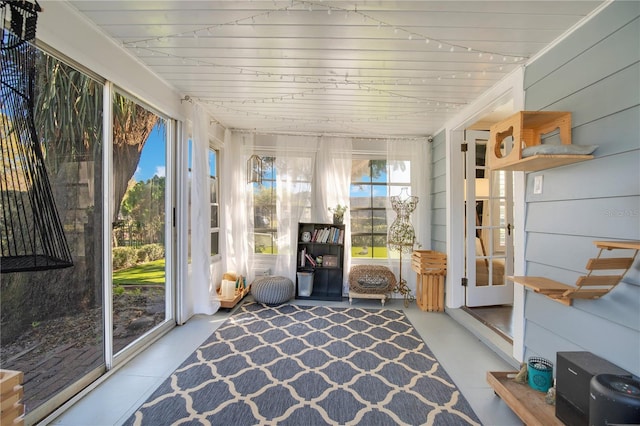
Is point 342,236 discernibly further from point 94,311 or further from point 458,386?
point 94,311

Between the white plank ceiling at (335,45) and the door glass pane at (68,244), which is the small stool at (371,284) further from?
the door glass pane at (68,244)

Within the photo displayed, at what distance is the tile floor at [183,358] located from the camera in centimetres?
162

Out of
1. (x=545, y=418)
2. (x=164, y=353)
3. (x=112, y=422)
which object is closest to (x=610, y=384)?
(x=545, y=418)

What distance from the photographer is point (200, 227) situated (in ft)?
9.80

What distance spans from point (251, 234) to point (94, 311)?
6.92 feet

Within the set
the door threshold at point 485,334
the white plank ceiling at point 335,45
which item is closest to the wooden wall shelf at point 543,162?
the white plank ceiling at point 335,45

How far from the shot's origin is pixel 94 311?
1.91m

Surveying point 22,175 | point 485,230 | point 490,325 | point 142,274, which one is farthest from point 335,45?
point 490,325

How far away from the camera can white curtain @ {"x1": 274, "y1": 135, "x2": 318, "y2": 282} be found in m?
3.87

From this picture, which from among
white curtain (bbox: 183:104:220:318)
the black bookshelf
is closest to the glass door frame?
white curtain (bbox: 183:104:220:318)

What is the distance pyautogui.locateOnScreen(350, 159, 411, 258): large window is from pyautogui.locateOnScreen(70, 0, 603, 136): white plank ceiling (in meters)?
1.21

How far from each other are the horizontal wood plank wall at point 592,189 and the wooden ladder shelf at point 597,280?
0.07m

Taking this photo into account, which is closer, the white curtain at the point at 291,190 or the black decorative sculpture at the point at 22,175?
the black decorative sculpture at the point at 22,175

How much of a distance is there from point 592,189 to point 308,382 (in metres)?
2.08
